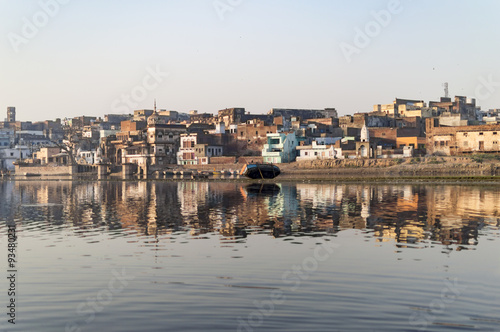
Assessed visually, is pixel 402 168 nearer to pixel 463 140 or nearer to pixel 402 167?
pixel 402 167

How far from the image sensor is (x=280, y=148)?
113 meters

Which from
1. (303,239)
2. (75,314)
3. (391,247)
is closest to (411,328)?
(75,314)

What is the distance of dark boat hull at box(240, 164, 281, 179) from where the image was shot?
329 feet

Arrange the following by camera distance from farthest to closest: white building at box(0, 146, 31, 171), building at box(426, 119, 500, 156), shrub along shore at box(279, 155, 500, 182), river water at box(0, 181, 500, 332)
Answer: white building at box(0, 146, 31, 171) < building at box(426, 119, 500, 156) < shrub along shore at box(279, 155, 500, 182) < river water at box(0, 181, 500, 332)

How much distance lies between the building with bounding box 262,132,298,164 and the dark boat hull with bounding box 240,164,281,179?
10234 mm

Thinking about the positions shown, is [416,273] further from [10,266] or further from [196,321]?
[10,266]

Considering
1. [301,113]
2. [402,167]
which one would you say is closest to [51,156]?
[301,113]

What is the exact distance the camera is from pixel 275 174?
103000 millimetres

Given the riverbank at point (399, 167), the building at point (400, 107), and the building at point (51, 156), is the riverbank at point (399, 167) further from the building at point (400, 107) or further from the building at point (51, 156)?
the building at point (51, 156)

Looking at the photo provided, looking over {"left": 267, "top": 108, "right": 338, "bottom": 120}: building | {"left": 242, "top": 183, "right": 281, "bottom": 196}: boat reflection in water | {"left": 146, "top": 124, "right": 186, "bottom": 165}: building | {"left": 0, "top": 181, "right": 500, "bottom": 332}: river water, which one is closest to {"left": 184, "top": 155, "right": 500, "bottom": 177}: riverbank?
{"left": 146, "top": 124, "right": 186, "bottom": 165}: building

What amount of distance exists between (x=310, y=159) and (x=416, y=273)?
90695 millimetres

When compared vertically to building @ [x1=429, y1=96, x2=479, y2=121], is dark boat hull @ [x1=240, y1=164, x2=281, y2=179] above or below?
below

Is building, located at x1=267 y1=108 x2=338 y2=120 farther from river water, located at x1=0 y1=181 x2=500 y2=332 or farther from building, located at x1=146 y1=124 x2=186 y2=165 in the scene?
river water, located at x1=0 y1=181 x2=500 y2=332

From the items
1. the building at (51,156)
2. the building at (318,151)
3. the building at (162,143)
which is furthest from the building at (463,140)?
the building at (51,156)
